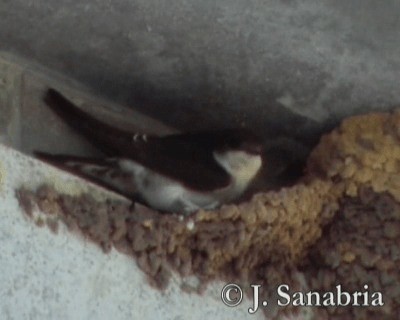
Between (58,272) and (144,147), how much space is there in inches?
31.9

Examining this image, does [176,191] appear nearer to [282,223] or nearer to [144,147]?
[144,147]

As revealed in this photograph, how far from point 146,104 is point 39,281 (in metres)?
1.16

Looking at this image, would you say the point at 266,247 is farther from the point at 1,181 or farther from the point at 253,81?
the point at 1,181

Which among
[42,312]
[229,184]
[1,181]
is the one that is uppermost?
[229,184]

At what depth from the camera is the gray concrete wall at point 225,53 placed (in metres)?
4.77


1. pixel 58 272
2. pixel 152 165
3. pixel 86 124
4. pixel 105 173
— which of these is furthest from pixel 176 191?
pixel 58 272

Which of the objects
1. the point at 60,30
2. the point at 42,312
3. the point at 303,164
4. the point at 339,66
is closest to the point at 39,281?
the point at 42,312

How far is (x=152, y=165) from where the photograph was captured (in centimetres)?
527

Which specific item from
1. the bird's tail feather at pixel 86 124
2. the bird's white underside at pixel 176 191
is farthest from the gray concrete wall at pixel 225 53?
the bird's white underside at pixel 176 191

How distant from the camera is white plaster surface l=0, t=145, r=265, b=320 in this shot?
14.7 feet

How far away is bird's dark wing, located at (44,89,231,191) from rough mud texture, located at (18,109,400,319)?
176 millimetres

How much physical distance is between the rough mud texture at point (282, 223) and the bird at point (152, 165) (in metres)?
0.14

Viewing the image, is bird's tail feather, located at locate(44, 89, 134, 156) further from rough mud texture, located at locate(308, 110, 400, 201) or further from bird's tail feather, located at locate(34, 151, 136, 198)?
rough mud texture, located at locate(308, 110, 400, 201)

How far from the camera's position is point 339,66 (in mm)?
5086
